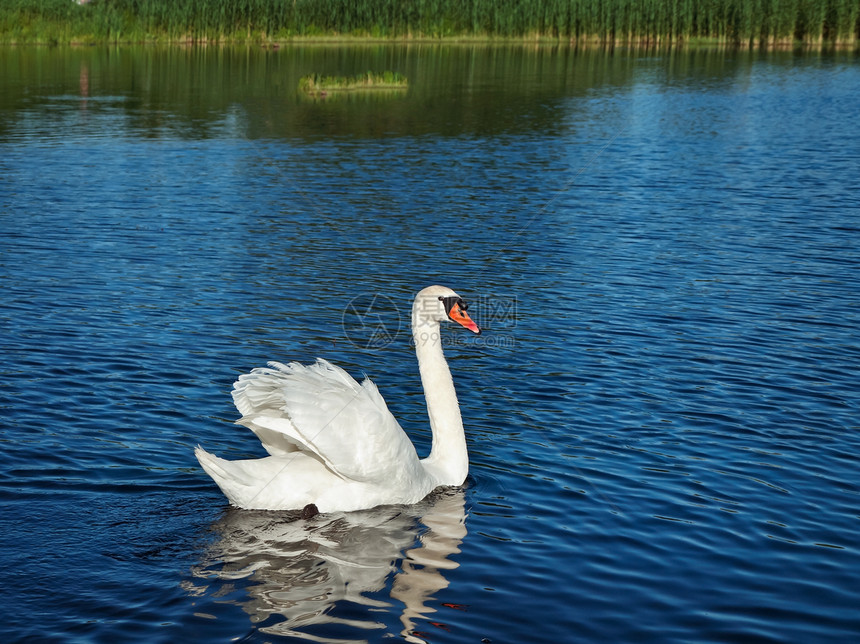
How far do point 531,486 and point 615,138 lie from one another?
92.6 ft

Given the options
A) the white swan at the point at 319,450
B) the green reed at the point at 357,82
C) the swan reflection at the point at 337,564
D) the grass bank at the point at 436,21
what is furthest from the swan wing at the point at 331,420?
the grass bank at the point at 436,21

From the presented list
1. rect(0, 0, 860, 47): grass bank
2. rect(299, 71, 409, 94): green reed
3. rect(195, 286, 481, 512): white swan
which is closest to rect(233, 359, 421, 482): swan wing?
rect(195, 286, 481, 512): white swan

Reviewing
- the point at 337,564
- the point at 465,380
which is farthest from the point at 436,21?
the point at 337,564

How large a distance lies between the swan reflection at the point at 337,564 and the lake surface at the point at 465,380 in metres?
0.03

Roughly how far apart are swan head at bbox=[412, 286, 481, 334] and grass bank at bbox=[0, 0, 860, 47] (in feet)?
256

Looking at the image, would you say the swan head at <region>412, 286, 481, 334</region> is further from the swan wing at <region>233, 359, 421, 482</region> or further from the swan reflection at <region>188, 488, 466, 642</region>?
the swan reflection at <region>188, 488, 466, 642</region>

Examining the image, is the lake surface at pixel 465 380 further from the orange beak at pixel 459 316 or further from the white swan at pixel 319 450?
the orange beak at pixel 459 316

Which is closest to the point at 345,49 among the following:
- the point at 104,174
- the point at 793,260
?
the point at 104,174

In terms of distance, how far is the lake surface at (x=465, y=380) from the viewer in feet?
24.8

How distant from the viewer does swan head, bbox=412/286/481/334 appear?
9703 millimetres

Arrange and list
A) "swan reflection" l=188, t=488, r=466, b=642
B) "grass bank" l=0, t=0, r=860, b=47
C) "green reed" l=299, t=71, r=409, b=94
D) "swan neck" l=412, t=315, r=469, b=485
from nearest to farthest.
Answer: "swan reflection" l=188, t=488, r=466, b=642 → "swan neck" l=412, t=315, r=469, b=485 → "green reed" l=299, t=71, r=409, b=94 → "grass bank" l=0, t=0, r=860, b=47

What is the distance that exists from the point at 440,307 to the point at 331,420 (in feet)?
6.56

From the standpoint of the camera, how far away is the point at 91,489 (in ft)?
30.1

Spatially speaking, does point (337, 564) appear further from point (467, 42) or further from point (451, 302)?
point (467, 42)
